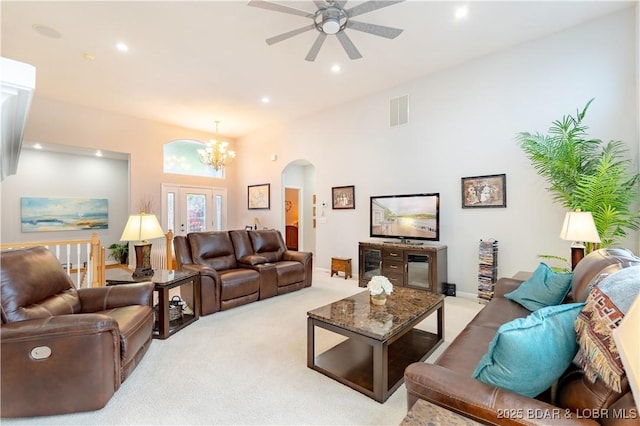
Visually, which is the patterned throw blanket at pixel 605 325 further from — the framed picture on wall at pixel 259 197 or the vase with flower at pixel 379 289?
the framed picture on wall at pixel 259 197

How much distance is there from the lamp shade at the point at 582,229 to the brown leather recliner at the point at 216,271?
11.8 feet

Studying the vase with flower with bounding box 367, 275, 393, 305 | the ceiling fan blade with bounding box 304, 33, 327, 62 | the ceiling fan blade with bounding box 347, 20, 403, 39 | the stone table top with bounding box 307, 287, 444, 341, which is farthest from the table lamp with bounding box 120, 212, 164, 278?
the ceiling fan blade with bounding box 347, 20, 403, 39

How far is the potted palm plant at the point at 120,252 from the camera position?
7.14 m

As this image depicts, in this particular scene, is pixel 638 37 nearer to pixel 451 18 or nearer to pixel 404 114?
pixel 451 18

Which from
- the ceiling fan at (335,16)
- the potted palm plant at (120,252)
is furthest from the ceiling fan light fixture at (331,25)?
the potted palm plant at (120,252)

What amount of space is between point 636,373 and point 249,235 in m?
4.64

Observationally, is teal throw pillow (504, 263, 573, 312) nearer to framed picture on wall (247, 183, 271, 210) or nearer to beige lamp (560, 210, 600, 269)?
beige lamp (560, 210, 600, 269)

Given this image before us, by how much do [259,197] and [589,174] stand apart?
20.5 ft

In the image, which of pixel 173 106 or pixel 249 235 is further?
pixel 173 106

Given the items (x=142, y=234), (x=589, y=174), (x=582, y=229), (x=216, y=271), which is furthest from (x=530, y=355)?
(x=216, y=271)

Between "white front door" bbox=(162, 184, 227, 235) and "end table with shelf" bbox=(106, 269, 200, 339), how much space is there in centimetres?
382

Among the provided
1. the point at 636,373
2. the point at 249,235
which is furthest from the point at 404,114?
the point at 636,373

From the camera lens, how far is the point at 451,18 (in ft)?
10.7

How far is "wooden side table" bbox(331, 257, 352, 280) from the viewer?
561 cm
